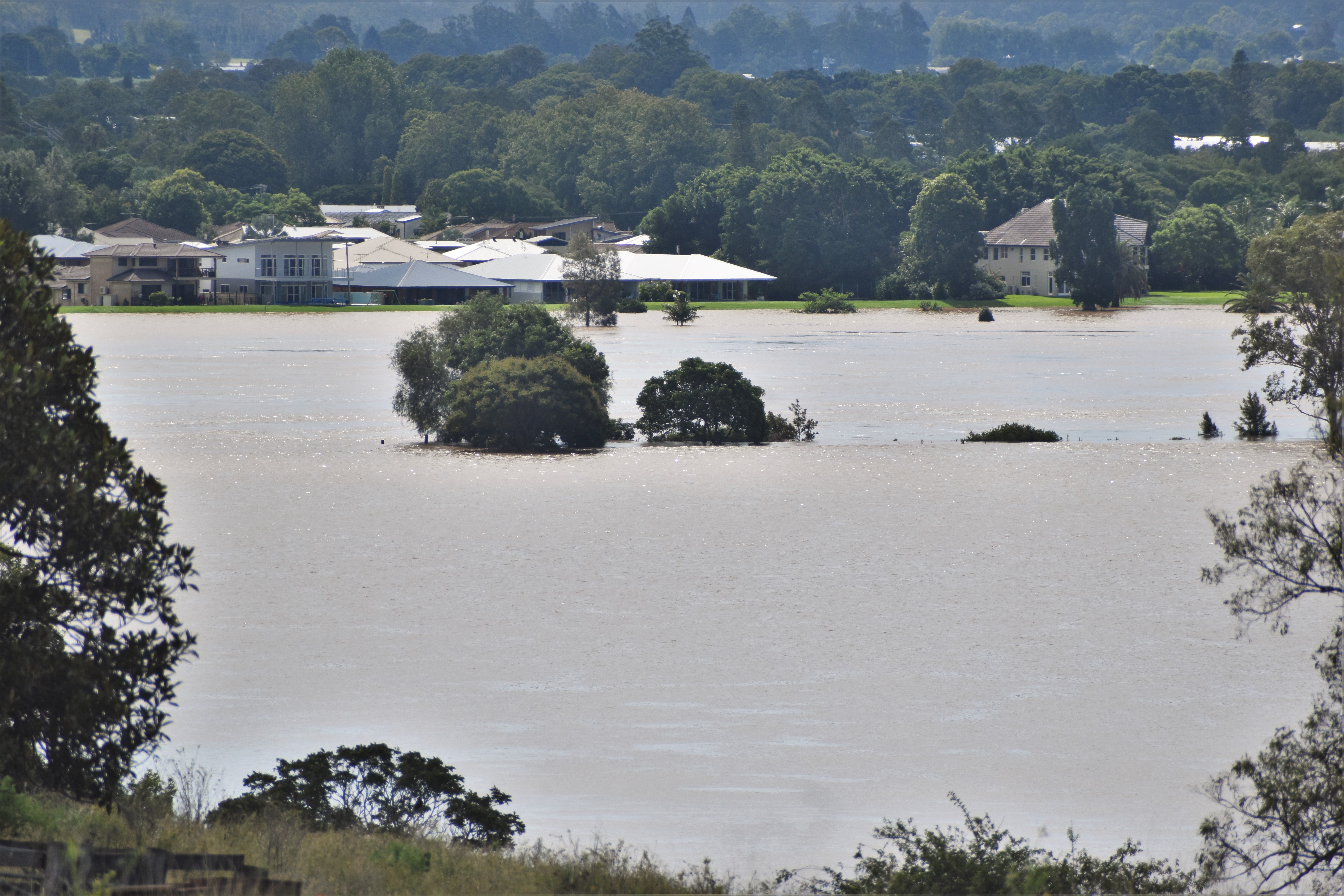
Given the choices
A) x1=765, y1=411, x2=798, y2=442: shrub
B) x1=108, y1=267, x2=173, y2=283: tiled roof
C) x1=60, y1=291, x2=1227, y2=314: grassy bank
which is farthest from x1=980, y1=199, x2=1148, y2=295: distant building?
x1=765, y1=411, x2=798, y2=442: shrub

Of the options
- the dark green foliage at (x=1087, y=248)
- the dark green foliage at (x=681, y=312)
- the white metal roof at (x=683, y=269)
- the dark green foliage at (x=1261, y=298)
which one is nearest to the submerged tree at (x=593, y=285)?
the dark green foliage at (x=681, y=312)

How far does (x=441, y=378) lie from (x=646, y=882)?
34.2 m

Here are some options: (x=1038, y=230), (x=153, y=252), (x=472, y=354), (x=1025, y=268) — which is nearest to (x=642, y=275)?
(x=1025, y=268)

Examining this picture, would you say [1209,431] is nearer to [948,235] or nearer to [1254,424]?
[1254,424]

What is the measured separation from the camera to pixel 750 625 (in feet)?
72.1

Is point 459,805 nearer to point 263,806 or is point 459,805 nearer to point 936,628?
point 263,806

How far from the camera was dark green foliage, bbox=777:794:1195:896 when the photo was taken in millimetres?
11641

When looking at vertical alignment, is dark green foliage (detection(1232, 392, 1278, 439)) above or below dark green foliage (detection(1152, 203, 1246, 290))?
below

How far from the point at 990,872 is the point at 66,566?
6.68m

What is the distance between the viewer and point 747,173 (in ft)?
422

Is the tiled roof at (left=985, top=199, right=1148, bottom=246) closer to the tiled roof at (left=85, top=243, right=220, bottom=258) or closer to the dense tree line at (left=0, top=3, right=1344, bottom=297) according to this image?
the dense tree line at (left=0, top=3, right=1344, bottom=297)

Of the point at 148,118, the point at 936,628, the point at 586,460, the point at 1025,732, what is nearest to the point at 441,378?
A: the point at 586,460

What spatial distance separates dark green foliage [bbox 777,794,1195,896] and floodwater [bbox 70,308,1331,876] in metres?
0.75

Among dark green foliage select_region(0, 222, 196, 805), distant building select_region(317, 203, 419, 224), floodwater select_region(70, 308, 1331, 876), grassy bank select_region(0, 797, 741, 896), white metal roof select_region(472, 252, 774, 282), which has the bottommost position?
floodwater select_region(70, 308, 1331, 876)
